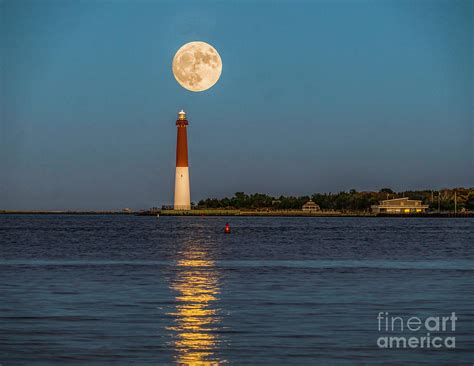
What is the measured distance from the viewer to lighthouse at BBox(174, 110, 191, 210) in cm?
12238

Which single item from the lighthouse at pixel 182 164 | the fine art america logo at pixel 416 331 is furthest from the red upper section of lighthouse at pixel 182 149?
the fine art america logo at pixel 416 331

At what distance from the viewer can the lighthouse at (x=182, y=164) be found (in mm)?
122375

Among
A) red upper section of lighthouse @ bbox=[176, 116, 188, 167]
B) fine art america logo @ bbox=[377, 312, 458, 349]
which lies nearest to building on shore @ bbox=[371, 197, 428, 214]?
red upper section of lighthouse @ bbox=[176, 116, 188, 167]

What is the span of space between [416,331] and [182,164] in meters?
107

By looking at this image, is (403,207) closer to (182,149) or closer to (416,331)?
(182,149)

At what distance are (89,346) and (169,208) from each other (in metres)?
182

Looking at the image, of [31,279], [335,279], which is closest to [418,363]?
[335,279]

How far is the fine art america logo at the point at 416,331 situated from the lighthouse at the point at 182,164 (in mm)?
105093

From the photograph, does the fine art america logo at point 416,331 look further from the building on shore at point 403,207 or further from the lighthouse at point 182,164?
the building on shore at point 403,207

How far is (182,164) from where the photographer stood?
122 metres

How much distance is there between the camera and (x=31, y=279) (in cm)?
2719

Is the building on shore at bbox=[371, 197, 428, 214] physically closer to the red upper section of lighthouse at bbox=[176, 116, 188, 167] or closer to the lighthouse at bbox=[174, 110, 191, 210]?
the lighthouse at bbox=[174, 110, 191, 210]

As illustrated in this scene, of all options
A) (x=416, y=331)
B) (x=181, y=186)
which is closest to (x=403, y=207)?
(x=181, y=186)

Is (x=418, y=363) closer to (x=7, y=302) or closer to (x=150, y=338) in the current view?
(x=150, y=338)
